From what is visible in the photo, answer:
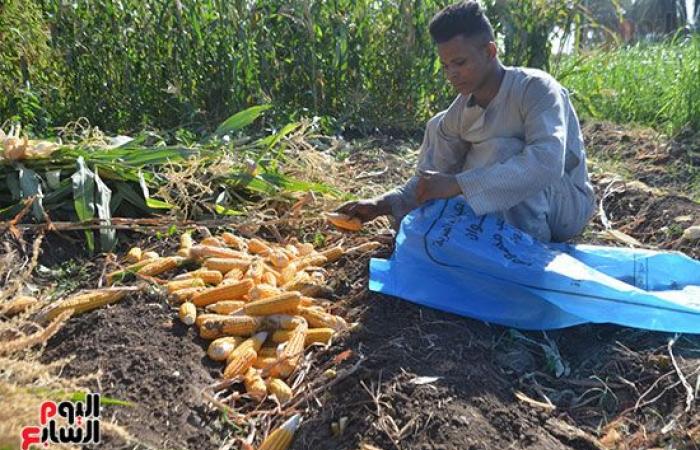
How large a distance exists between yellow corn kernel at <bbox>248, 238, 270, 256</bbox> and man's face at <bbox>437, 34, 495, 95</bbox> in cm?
116

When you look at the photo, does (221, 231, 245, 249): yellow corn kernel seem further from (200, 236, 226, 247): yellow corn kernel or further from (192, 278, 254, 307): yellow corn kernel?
(192, 278, 254, 307): yellow corn kernel

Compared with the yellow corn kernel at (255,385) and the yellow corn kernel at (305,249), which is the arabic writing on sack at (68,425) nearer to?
the yellow corn kernel at (255,385)

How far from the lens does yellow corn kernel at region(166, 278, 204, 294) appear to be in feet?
10.2

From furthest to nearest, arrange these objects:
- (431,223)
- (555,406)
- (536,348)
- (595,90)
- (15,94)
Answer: (595,90) < (15,94) < (431,223) < (536,348) < (555,406)

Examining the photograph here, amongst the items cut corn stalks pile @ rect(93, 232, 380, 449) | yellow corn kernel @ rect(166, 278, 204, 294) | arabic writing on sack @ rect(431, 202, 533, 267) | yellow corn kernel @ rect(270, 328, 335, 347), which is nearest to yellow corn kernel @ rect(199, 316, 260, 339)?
cut corn stalks pile @ rect(93, 232, 380, 449)

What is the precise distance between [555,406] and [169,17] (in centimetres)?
446

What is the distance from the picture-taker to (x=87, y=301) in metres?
2.95

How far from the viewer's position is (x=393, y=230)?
12.5 ft

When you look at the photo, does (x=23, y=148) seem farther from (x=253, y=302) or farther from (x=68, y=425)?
(x=68, y=425)

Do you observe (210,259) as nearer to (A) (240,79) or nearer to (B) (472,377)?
(B) (472,377)

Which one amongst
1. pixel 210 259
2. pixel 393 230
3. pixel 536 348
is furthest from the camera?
pixel 393 230

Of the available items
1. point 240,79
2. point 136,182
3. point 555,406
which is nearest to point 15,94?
point 240,79

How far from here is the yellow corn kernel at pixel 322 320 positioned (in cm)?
299

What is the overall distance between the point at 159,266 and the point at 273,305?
2.12 ft
